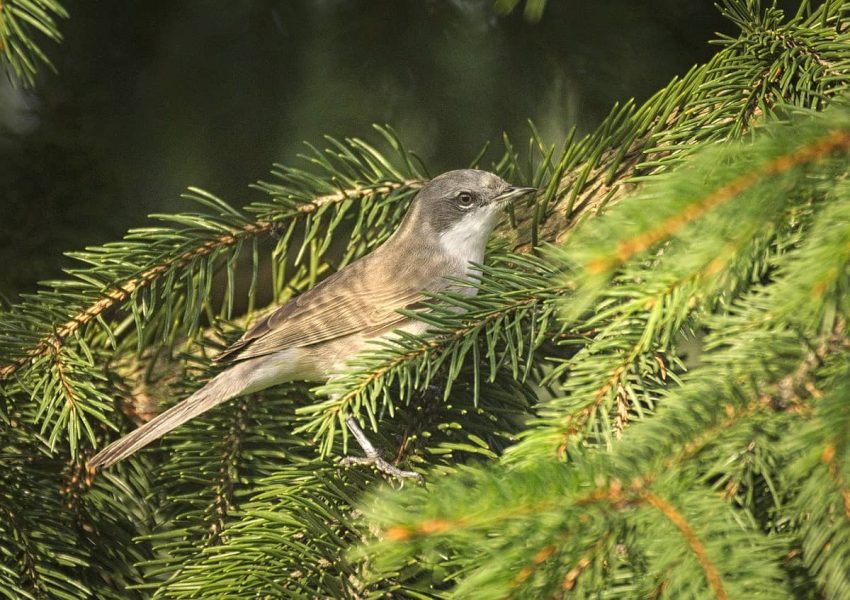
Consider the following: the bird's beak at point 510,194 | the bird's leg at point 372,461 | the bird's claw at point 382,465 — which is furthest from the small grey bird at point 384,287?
the bird's claw at point 382,465

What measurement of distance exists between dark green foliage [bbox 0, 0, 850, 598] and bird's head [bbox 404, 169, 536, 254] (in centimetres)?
11

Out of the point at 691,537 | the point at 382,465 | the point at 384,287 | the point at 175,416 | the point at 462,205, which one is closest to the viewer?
the point at 691,537

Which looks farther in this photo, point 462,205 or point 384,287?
point 462,205

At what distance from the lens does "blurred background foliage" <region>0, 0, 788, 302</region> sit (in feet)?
15.2

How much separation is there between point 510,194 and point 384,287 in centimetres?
73

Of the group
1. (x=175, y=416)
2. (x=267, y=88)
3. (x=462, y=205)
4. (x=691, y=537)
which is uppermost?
(x=267, y=88)

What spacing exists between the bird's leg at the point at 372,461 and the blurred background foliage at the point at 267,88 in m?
2.01

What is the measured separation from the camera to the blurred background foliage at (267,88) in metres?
4.64

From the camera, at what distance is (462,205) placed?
4527mm

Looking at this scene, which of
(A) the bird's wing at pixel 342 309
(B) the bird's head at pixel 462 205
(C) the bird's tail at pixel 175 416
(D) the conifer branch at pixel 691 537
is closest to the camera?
(D) the conifer branch at pixel 691 537

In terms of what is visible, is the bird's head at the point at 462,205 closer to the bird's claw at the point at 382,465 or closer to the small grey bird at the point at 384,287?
the small grey bird at the point at 384,287

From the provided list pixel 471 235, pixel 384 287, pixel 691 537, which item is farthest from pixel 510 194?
pixel 691 537

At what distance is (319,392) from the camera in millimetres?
3023

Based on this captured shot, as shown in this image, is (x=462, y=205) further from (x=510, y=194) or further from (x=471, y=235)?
(x=510, y=194)
